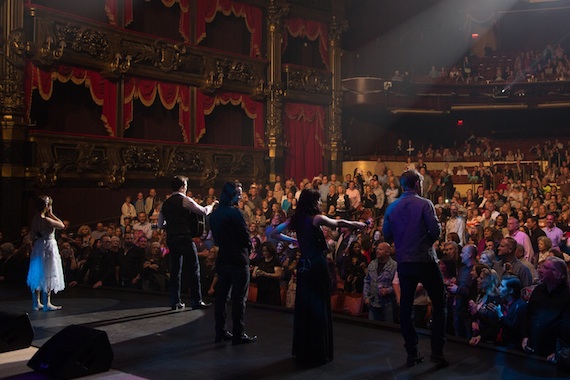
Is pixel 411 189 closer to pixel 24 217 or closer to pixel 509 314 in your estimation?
pixel 509 314

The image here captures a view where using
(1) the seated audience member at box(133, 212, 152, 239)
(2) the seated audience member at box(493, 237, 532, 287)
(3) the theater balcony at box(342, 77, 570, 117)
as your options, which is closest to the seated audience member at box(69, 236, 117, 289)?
(1) the seated audience member at box(133, 212, 152, 239)

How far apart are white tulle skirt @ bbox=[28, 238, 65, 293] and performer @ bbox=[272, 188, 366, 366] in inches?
135

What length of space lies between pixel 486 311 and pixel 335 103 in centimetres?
1562

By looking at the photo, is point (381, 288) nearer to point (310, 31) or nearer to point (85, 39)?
point (85, 39)

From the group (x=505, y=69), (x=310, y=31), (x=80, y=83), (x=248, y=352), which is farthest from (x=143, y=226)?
(x=505, y=69)

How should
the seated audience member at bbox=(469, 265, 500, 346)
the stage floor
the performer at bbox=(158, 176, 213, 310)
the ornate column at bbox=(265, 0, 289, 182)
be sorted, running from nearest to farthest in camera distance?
1. the stage floor
2. the seated audience member at bbox=(469, 265, 500, 346)
3. the performer at bbox=(158, 176, 213, 310)
4. the ornate column at bbox=(265, 0, 289, 182)

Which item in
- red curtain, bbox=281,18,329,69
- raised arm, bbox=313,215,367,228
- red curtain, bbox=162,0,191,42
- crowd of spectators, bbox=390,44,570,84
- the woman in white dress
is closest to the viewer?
raised arm, bbox=313,215,367,228

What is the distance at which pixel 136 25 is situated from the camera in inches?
655

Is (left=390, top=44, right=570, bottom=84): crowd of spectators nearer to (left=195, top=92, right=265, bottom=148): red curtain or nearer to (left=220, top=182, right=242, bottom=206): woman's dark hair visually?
(left=195, top=92, right=265, bottom=148): red curtain

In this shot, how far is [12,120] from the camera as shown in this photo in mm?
13375

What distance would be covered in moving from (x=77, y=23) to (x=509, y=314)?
12.3 meters

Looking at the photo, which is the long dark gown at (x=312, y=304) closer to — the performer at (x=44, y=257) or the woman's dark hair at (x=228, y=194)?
the woman's dark hair at (x=228, y=194)

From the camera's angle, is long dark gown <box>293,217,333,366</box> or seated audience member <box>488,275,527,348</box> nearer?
long dark gown <box>293,217,333,366</box>

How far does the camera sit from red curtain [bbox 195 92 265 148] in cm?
1761
